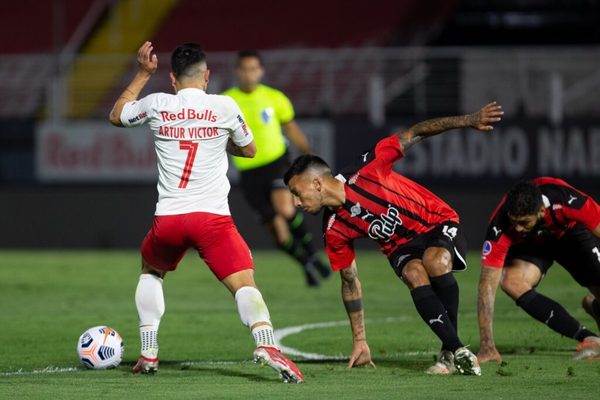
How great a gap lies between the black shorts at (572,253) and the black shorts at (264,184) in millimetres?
5817

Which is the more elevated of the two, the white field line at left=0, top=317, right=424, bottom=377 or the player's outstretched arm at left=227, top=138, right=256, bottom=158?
the player's outstretched arm at left=227, top=138, right=256, bottom=158

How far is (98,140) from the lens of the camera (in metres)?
20.2

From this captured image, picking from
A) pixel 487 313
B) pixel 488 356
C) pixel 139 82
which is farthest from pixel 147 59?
pixel 488 356

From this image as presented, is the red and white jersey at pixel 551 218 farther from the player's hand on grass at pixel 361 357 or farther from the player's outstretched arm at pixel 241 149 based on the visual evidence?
the player's outstretched arm at pixel 241 149

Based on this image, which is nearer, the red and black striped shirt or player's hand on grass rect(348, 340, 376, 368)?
the red and black striped shirt

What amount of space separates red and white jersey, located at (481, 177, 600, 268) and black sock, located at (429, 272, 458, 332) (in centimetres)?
62

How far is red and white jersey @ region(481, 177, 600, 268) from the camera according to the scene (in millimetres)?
8023

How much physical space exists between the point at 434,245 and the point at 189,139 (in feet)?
5.42

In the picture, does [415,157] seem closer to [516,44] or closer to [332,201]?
[516,44]

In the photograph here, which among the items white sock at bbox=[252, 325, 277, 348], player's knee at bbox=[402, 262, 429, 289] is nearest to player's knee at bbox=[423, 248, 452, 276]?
player's knee at bbox=[402, 262, 429, 289]

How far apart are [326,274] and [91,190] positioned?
7015 mm

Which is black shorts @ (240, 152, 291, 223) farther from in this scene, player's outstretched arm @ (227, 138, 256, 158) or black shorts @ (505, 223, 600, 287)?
player's outstretched arm @ (227, 138, 256, 158)

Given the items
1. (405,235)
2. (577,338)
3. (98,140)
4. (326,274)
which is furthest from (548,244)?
(98,140)

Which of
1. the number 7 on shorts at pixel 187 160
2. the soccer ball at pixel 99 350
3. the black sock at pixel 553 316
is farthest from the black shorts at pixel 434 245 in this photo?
the soccer ball at pixel 99 350
